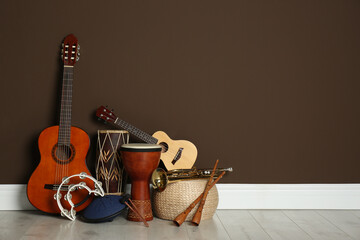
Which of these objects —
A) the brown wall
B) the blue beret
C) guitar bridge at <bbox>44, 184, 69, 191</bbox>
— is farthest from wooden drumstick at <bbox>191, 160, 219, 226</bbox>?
guitar bridge at <bbox>44, 184, 69, 191</bbox>

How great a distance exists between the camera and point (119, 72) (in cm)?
325

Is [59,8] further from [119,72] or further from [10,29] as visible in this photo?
[119,72]

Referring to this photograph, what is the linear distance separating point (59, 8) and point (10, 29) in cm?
41

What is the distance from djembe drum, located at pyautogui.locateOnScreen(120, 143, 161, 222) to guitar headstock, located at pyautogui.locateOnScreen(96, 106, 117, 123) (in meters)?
0.31

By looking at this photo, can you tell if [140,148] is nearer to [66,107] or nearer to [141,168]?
[141,168]

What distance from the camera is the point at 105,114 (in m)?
3.11

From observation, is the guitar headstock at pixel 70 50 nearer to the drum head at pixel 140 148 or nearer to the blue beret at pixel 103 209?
the drum head at pixel 140 148

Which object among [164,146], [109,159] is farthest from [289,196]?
[109,159]

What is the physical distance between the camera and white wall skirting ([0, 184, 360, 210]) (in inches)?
129

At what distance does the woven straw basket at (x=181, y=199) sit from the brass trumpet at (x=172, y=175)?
0.11 ft

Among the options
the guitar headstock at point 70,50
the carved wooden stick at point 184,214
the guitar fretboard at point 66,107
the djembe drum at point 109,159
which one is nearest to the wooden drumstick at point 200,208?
the carved wooden stick at point 184,214

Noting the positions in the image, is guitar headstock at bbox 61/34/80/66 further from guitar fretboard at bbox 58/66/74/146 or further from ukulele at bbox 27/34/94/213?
ukulele at bbox 27/34/94/213

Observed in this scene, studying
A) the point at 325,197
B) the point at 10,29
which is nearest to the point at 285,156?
the point at 325,197

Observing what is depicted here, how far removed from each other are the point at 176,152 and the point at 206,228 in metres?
0.66
